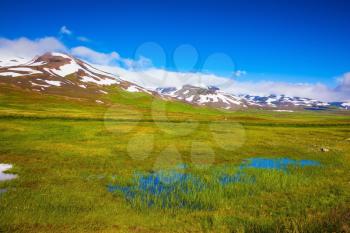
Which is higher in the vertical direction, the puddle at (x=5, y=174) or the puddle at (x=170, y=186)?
the puddle at (x=170, y=186)

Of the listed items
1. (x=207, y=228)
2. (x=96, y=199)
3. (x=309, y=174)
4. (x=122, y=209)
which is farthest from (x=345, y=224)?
(x=309, y=174)

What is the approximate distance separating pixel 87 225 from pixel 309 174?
912 inches

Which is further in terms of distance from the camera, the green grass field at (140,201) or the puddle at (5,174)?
the puddle at (5,174)

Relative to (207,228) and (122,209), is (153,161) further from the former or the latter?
(207,228)

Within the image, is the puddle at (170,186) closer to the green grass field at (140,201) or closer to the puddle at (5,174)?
the green grass field at (140,201)

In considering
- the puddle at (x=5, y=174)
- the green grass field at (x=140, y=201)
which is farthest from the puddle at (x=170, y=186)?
the puddle at (x=5, y=174)

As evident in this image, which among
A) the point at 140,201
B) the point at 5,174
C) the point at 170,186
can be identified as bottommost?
the point at 5,174

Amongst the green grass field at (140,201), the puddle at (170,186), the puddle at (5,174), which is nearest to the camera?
the green grass field at (140,201)

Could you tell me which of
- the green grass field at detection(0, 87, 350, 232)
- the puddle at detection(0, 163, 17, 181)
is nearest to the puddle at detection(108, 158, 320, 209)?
the green grass field at detection(0, 87, 350, 232)

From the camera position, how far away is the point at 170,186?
22438 mm

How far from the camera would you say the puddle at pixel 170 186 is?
18922 millimetres

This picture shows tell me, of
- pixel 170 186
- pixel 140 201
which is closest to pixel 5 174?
pixel 140 201

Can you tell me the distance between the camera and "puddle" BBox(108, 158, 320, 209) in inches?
745

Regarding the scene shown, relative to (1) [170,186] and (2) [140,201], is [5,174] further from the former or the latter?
(1) [170,186]
